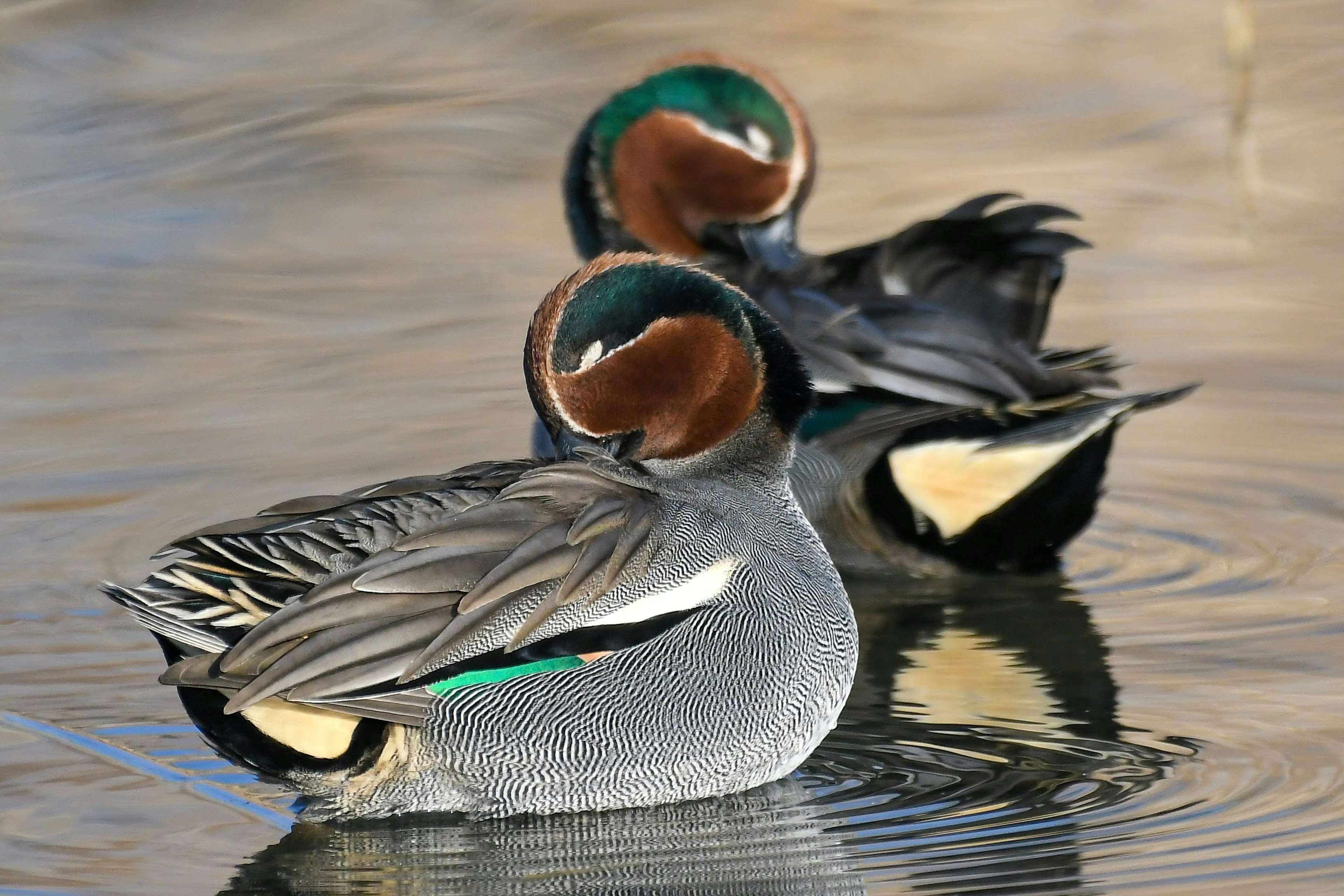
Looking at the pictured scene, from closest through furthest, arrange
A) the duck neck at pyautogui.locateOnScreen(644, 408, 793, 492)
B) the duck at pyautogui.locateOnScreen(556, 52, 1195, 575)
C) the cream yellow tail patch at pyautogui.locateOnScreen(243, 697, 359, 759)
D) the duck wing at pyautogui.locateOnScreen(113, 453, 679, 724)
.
A: the duck wing at pyautogui.locateOnScreen(113, 453, 679, 724)
the cream yellow tail patch at pyautogui.locateOnScreen(243, 697, 359, 759)
the duck neck at pyautogui.locateOnScreen(644, 408, 793, 492)
the duck at pyautogui.locateOnScreen(556, 52, 1195, 575)

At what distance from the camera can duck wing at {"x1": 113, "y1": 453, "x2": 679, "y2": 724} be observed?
3.76 m

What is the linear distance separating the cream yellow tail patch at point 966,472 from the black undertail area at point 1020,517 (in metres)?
0.02

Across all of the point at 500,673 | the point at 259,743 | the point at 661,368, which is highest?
the point at 661,368

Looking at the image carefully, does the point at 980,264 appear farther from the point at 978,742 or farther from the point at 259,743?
the point at 259,743

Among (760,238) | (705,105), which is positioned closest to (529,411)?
(760,238)

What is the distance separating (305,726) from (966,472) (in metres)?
2.16

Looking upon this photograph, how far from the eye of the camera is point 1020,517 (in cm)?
554

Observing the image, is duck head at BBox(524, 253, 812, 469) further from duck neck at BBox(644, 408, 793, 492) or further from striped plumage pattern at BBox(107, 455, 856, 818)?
striped plumage pattern at BBox(107, 455, 856, 818)

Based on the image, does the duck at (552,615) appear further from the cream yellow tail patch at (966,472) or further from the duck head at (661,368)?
the cream yellow tail patch at (966,472)

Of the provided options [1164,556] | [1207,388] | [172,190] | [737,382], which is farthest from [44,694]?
[172,190]

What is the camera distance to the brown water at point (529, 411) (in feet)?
13.1

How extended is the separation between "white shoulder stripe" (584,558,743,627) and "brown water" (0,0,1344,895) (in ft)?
1.33

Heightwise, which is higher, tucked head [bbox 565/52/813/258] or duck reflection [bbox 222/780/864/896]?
tucked head [bbox 565/52/813/258]

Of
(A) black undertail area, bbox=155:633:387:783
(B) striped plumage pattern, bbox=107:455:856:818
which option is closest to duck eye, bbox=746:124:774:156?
(B) striped plumage pattern, bbox=107:455:856:818
